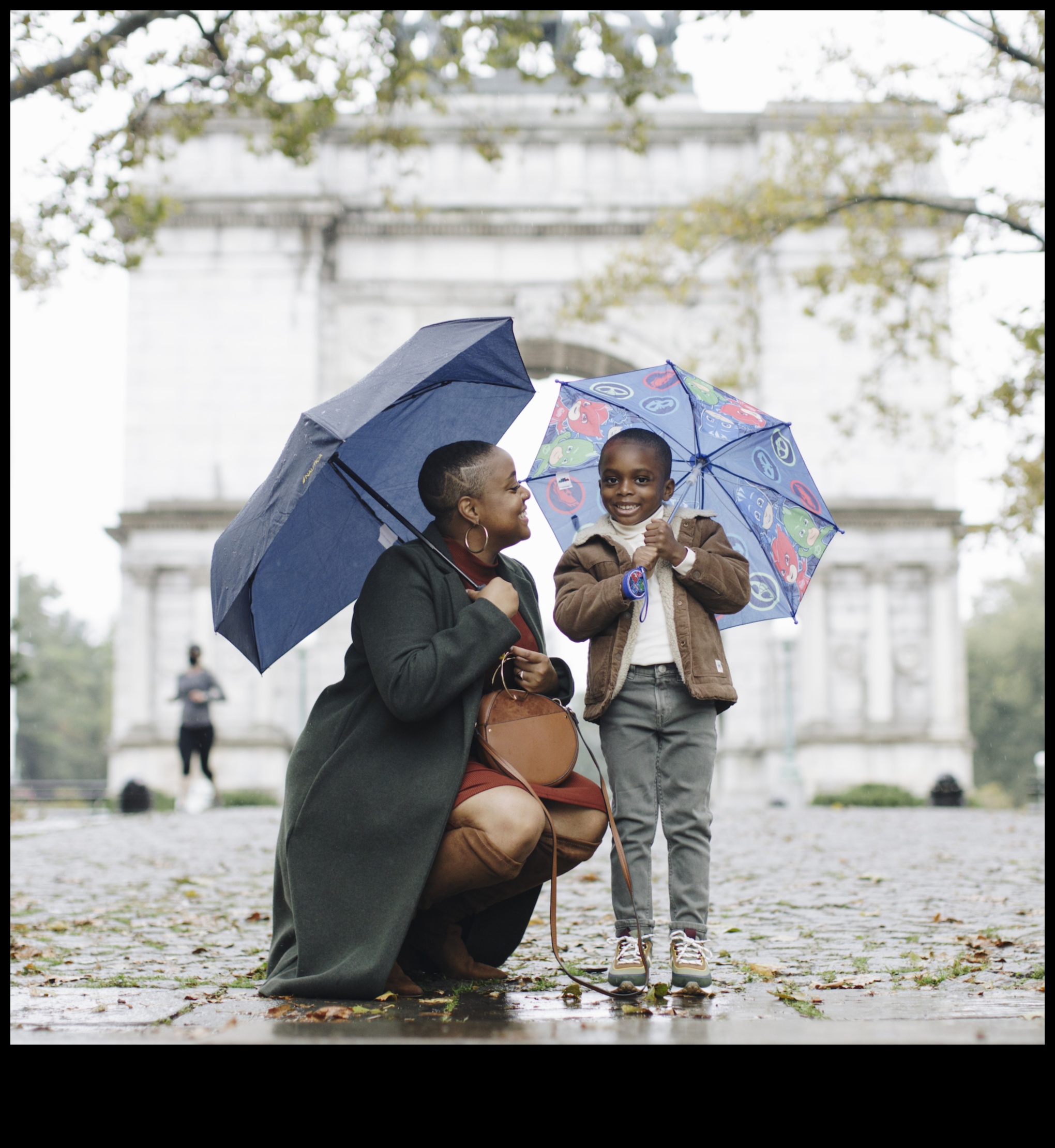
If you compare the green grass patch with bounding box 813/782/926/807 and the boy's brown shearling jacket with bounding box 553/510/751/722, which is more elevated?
the boy's brown shearling jacket with bounding box 553/510/751/722

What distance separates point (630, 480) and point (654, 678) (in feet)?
2.06

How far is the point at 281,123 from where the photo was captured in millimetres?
11414

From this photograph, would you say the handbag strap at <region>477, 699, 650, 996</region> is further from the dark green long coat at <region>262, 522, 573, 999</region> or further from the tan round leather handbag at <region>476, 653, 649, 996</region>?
the dark green long coat at <region>262, 522, 573, 999</region>

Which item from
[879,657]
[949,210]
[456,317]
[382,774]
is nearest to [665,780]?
[382,774]

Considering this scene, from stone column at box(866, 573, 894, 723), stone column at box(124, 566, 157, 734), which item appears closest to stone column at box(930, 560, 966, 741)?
stone column at box(866, 573, 894, 723)

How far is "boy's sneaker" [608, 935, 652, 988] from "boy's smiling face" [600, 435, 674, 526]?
1300 mm

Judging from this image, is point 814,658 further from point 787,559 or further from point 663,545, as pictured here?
point 663,545

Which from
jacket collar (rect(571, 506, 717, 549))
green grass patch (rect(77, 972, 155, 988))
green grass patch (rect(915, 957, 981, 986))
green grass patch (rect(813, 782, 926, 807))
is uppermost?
jacket collar (rect(571, 506, 717, 549))

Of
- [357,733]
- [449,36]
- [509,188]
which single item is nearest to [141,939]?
[357,733]

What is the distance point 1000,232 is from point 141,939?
993 centimetres

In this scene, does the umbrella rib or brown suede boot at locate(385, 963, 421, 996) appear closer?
brown suede boot at locate(385, 963, 421, 996)

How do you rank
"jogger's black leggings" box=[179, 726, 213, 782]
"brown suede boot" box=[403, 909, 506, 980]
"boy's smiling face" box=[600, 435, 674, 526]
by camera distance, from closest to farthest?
"boy's smiling face" box=[600, 435, 674, 526]
"brown suede boot" box=[403, 909, 506, 980]
"jogger's black leggings" box=[179, 726, 213, 782]

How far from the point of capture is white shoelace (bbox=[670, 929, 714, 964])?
4.39 meters

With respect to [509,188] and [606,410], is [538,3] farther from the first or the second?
[509,188]
